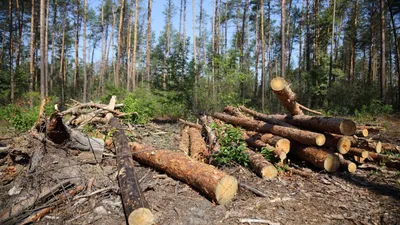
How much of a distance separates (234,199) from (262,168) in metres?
1.18

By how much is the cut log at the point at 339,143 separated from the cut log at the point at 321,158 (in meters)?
0.33

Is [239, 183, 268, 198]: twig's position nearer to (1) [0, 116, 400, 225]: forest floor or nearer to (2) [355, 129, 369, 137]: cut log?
(1) [0, 116, 400, 225]: forest floor

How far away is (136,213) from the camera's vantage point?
295 cm

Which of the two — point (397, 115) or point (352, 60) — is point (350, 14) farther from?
point (397, 115)

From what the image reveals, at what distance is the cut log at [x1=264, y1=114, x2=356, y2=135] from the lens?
16.4ft

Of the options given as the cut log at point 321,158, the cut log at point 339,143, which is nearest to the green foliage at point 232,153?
the cut log at point 321,158

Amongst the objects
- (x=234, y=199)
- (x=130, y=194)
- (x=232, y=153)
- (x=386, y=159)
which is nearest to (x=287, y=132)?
(x=232, y=153)

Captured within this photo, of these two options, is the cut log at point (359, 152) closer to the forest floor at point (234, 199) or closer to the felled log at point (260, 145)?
the forest floor at point (234, 199)

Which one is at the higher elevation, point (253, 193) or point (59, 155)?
point (59, 155)

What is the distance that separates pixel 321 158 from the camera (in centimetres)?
501

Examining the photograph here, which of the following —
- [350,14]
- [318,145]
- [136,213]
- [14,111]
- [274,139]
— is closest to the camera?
[136,213]

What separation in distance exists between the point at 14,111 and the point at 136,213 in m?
8.98

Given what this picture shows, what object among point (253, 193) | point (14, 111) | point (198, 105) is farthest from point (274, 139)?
point (14, 111)

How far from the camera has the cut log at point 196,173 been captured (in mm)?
3664
